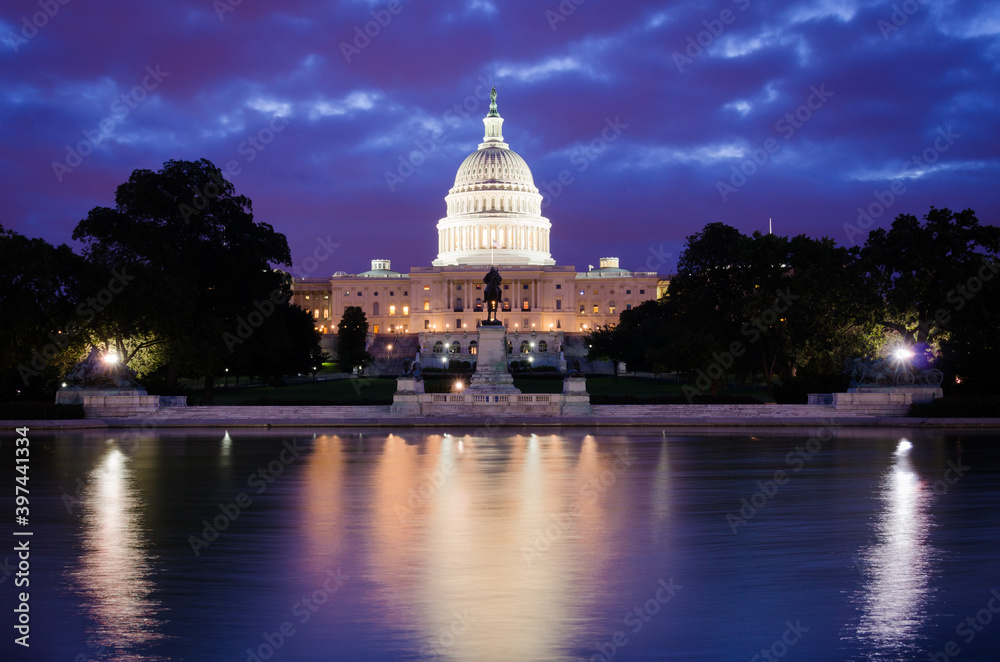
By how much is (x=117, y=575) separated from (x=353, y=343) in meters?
94.1

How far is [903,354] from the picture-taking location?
4144 cm

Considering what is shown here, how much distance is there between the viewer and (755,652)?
9008 mm

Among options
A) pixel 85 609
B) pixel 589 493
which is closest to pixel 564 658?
pixel 85 609

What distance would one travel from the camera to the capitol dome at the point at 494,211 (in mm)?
159250

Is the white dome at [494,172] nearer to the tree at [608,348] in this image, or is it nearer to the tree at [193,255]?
the tree at [608,348]

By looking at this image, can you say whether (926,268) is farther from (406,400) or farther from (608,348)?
(608,348)

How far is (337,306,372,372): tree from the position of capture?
93.0m

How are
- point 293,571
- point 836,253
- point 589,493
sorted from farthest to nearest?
point 836,253, point 589,493, point 293,571

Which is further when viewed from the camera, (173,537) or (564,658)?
(173,537)

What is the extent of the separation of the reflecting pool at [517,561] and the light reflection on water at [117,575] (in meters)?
0.04

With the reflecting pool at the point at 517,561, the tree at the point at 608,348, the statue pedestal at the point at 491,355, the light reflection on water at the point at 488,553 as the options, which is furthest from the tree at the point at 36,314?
the tree at the point at 608,348

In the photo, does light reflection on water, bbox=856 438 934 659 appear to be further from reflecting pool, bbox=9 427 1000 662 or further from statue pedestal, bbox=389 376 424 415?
statue pedestal, bbox=389 376 424 415

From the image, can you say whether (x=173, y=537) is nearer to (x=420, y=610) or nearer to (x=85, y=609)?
(x=85, y=609)

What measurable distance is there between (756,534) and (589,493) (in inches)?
179
